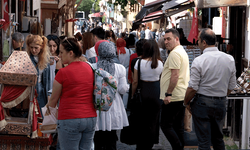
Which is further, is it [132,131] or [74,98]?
[132,131]

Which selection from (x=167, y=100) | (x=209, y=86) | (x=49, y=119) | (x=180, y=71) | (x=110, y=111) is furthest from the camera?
(x=180, y=71)

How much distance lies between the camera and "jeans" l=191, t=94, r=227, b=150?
4.79 m

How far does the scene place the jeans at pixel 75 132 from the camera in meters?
3.96

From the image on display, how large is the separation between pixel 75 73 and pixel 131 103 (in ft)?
7.42

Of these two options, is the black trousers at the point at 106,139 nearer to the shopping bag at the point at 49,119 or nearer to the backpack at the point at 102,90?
the shopping bag at the point at 49,119

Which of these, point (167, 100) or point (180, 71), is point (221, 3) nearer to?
point (180, 71)

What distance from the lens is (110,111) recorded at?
547 centimetres

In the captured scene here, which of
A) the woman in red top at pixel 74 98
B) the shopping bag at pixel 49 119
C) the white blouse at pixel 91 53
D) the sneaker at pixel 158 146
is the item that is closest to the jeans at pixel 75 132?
the woman in red top at pixel 74 98

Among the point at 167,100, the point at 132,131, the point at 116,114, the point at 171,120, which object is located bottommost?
the point at 132,131

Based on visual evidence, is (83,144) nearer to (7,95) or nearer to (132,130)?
(7,95)

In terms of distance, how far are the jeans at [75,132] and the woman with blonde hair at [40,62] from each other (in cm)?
161

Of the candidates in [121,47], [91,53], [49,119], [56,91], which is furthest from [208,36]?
[121,47]

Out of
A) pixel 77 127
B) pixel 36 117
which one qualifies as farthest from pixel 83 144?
pixel 36 117

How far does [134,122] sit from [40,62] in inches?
70.1
